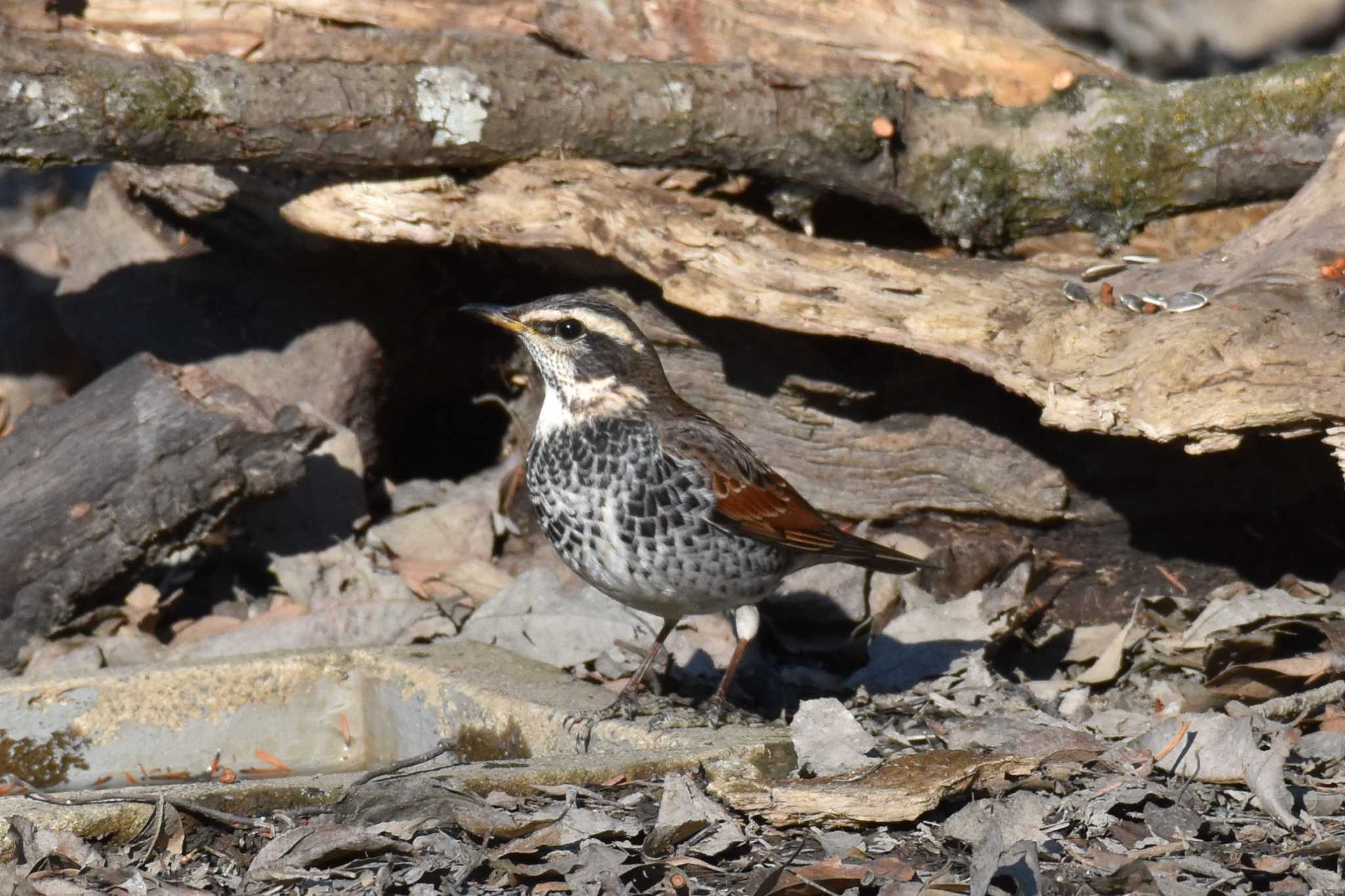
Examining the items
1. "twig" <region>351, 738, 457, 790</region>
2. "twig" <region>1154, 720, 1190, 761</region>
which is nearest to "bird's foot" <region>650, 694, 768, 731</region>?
"twig" <region>351, 738, 457, 790</region>

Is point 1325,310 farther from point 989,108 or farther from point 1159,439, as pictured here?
point 989,108

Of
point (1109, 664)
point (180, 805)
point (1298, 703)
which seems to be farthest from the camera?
point (1109, 664)

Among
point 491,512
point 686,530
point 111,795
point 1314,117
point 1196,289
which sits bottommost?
point 491,512

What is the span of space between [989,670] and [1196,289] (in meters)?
1.84

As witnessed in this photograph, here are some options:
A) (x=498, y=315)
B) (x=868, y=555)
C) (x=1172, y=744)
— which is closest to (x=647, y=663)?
(x=868, y=555)

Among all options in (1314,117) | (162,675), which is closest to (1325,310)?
(1314,117)

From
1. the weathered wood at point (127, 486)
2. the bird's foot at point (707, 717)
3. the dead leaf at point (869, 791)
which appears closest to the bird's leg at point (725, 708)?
the bird's foot at point (707, 717)

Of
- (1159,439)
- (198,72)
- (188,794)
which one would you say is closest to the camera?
(188,794)

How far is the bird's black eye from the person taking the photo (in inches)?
240

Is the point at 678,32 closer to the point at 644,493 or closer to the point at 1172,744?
the point at 644,493

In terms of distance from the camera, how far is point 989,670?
6449 mm

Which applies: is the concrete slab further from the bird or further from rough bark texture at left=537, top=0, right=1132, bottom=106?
rough bark texture at left=537, top=0, right=1132, bottom=106

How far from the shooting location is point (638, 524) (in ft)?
18.8

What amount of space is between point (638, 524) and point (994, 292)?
6.18 feet
